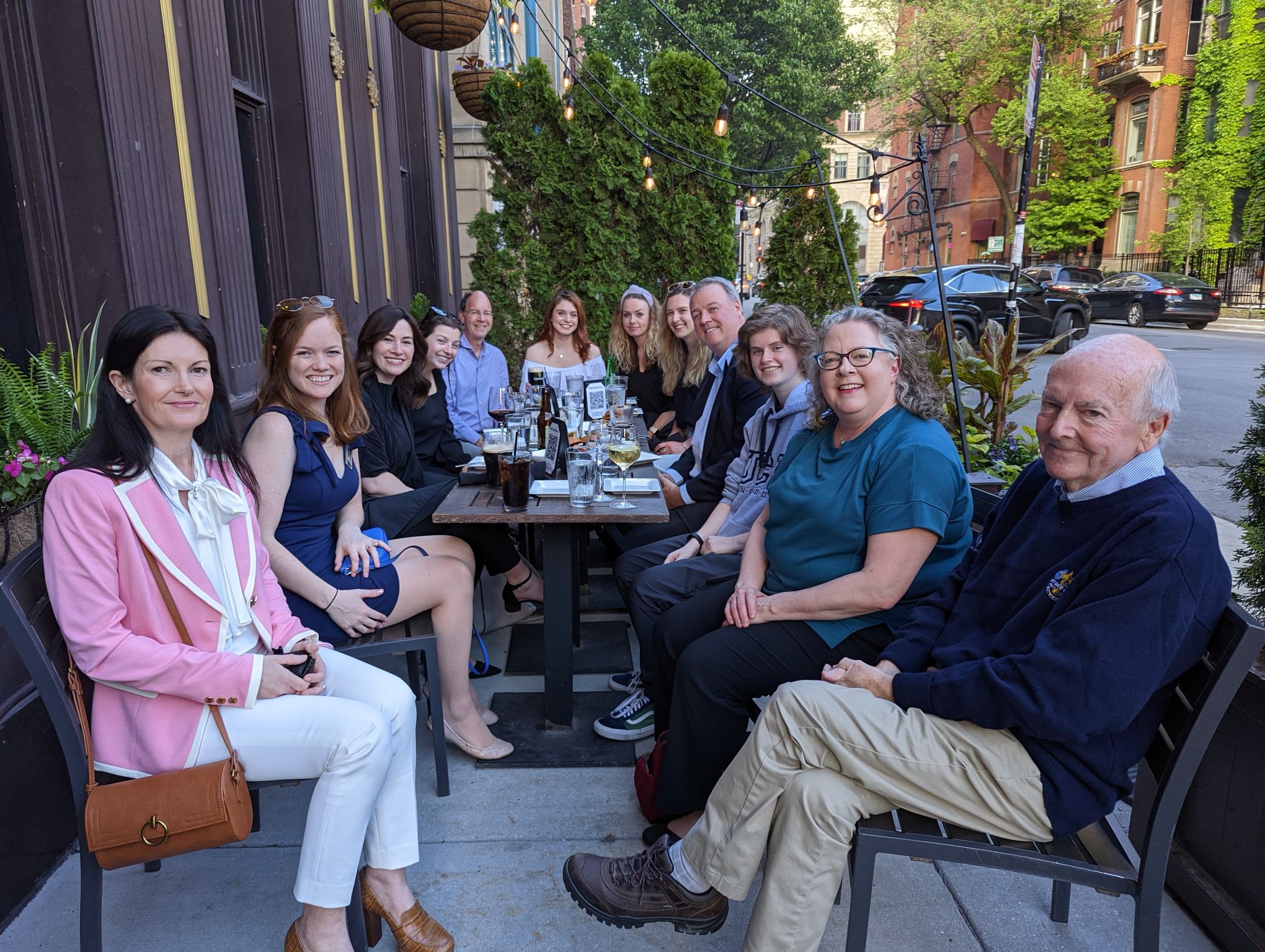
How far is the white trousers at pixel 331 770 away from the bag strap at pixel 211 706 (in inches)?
0.7

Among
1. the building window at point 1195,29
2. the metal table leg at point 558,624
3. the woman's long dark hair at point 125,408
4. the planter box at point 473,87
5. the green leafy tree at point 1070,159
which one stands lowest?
the metal table leg at point 558,624

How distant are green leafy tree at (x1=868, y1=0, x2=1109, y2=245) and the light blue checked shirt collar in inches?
1143

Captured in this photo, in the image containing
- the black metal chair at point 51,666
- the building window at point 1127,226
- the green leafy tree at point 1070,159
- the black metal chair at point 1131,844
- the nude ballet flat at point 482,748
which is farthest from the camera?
the building window at point 1127,226

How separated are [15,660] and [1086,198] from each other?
1320 inches

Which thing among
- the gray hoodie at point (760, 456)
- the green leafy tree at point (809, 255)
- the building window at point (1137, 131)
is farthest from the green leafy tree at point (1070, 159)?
the gray hoodie at point (760, 456)

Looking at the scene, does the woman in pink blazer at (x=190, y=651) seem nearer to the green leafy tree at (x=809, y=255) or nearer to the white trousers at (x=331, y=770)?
the white trousers at (x=331, y=770)

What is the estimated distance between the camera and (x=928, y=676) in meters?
1.76

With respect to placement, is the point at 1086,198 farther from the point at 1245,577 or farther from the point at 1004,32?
the point at 1245,577

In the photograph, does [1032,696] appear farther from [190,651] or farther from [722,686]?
[190,651]

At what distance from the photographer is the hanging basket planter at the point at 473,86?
8430mm

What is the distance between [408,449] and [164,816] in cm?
240

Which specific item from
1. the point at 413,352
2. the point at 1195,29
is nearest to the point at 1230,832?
the point at 413,352

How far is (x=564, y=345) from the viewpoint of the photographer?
6055mm

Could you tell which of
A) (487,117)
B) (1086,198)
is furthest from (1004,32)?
(487,117)
